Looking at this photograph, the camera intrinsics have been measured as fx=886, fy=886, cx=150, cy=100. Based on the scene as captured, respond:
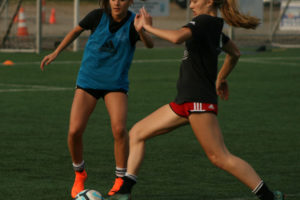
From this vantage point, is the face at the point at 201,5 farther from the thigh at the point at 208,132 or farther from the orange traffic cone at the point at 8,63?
the orange traffic cone at the point at 8,63

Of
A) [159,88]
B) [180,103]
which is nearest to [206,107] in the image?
[180,103]

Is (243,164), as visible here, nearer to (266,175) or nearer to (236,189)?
(236,189)

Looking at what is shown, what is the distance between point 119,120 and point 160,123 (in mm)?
703

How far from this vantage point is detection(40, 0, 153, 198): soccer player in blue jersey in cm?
788

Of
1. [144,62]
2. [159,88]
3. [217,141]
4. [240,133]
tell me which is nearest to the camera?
[217,141]

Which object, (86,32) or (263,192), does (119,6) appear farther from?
(86,32)

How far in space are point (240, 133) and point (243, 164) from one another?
15.8 feet

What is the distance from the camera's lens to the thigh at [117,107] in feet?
25.8

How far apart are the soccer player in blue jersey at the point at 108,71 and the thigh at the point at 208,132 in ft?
3.35

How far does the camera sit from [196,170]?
30.4 feet

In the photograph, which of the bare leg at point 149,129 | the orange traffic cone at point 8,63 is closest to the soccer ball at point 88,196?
the bare leg at point 149,129

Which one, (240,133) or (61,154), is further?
(240,133)

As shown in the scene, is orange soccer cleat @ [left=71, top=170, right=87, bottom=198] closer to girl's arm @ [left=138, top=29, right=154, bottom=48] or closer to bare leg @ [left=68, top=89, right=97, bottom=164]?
bare leg @ [left=68, top=89, right=97, bottom=164]

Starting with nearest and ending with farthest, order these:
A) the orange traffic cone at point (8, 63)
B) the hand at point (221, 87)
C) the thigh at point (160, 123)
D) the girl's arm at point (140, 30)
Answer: the girl's arm at point (140, 30)
the thigh at point (160, 123)
the hand at point (221, 87)
the orange traffic cone at point (8, 63)
